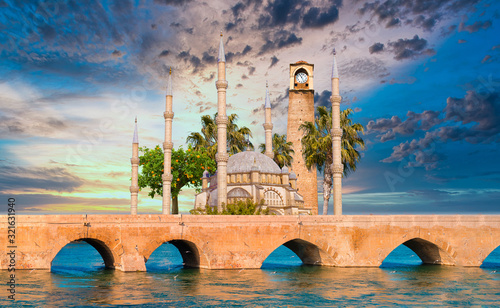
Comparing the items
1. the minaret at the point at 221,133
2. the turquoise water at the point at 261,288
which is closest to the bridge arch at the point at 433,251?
the turquoise water at the point at 261,288

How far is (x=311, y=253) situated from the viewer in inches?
1759

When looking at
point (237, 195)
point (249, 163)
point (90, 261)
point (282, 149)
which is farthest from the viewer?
point (282, 149)

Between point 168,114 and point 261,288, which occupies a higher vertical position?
point 168,114

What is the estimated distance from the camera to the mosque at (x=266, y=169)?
Result: 50688 millimetres

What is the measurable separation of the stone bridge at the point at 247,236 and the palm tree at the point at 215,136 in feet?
97.1

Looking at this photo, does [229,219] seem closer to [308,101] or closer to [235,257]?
[235,257]

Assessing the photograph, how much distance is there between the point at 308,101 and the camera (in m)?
83.9

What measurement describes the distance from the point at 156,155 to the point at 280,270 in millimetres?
28319

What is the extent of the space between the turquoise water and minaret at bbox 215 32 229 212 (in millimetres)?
10367

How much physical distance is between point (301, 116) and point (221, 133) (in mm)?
34596

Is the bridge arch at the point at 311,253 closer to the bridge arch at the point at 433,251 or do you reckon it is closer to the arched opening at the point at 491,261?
the bridge arch at the point at 433,251

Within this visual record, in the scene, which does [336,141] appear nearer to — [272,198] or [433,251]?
[433,251]

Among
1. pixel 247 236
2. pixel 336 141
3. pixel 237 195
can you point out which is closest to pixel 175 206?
pixel 237 195

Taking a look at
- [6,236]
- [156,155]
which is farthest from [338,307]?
[156,155]
